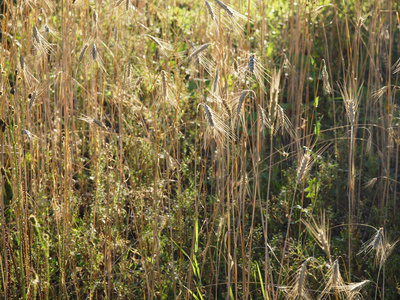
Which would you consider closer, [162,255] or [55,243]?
[55,243]

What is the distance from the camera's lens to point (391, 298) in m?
1.82

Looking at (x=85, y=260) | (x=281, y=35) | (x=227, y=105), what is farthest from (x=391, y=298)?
(x=281, y=35)

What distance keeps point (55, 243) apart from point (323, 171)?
1.31 m

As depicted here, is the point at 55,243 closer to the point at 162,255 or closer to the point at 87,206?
the point at 87,206

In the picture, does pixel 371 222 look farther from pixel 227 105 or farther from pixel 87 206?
pixel 87 206

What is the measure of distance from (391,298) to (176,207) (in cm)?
101

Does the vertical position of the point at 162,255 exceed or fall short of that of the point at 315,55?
it falls short

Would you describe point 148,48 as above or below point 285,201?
above

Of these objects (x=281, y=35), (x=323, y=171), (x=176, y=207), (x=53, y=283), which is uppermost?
(x=281, y=35)

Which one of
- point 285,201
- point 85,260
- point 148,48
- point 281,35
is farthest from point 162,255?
point 281,35

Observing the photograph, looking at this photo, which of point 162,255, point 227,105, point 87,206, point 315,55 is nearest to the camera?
point 227,105

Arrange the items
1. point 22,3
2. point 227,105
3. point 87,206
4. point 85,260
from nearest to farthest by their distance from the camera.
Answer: point 227,105
point 22,3
point 85,260
point 87,206

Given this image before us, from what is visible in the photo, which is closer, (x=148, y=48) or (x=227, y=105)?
(x=227, y=105)

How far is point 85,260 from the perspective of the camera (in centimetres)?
181
